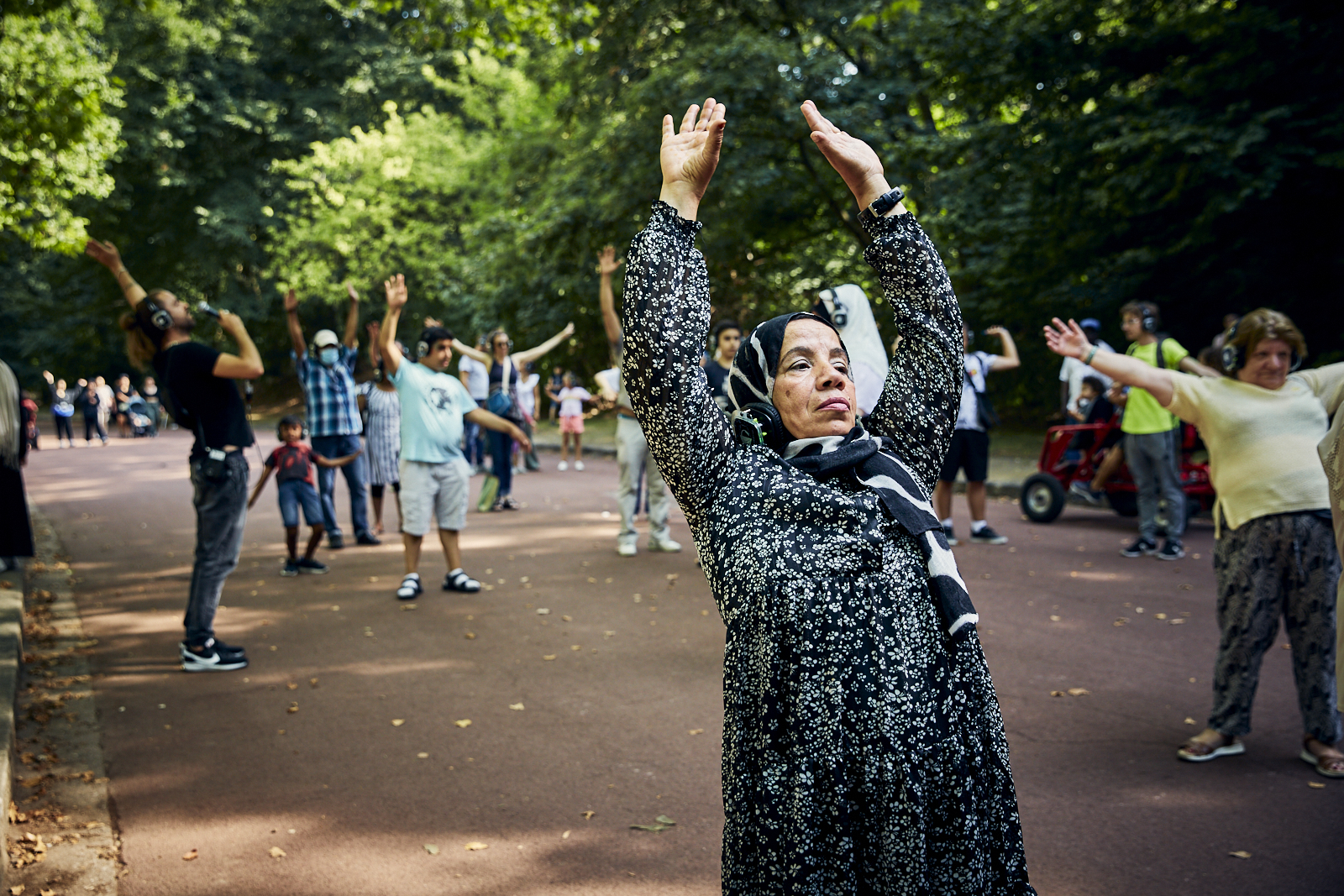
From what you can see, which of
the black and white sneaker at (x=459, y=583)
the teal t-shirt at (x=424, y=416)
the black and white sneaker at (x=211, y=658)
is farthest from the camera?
the black and white sneaker at (x=459, y=583)

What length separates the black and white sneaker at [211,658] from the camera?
639cm

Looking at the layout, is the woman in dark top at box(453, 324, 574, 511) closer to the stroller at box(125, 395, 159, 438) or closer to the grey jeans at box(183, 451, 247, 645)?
the grey jeans at box(183, 451, 247, 645)

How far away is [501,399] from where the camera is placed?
1393 cm

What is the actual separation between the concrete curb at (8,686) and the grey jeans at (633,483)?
492 cm

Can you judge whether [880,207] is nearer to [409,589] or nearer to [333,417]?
[409,589]

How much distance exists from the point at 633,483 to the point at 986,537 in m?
3.54

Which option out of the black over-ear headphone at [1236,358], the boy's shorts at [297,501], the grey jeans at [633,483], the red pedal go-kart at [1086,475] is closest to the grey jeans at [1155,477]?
the red pedal go-kart at [1086,475]

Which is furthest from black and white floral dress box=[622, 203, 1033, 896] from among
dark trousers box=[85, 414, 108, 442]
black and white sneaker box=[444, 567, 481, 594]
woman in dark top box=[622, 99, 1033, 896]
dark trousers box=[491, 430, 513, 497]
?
dark trousers box=[85, 414, 108, 442]

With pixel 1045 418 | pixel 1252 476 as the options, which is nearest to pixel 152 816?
pixel 1252 476

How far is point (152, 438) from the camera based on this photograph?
31891 mm

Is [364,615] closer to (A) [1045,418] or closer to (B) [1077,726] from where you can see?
(B) [1077,726]

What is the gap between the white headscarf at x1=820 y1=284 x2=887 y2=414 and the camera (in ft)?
20.4

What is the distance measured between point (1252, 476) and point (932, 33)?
14.1m

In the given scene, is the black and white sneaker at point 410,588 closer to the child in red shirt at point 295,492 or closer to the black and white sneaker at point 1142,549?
the child in red shirt at point 295,492
